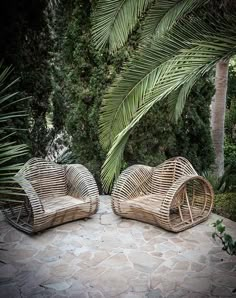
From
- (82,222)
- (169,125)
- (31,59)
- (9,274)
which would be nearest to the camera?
(9,274)

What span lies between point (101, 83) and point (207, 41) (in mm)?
2653

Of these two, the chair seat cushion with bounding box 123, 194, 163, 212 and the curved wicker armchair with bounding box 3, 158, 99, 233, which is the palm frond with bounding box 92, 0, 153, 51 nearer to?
the curved wicker armchair with bounding box 3, 158, 99, 233

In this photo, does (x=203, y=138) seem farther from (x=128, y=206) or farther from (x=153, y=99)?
(x=153, y=99)

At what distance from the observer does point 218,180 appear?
5434mm

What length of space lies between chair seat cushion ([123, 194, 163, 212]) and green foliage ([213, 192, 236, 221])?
87cm

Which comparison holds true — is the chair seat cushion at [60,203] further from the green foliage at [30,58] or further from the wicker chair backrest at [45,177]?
the green foliage at [30,58]

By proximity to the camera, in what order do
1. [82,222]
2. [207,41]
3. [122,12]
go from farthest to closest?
[82,222] < [122,12] < [207,41]

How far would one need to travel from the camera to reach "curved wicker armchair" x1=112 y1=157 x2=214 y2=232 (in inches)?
161

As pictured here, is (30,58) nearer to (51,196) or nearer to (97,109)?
(97,109)

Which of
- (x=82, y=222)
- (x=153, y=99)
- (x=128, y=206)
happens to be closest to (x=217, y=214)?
(x=128, y=206)

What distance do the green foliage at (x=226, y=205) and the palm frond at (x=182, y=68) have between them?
2043 millimetres

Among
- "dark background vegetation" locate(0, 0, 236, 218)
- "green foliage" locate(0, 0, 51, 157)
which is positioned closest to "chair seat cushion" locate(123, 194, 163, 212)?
"dark background vegetation" locate(0, 0, 236, 218)

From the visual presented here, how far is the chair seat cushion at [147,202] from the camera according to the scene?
4154 mm

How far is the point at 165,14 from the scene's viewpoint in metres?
4.21
